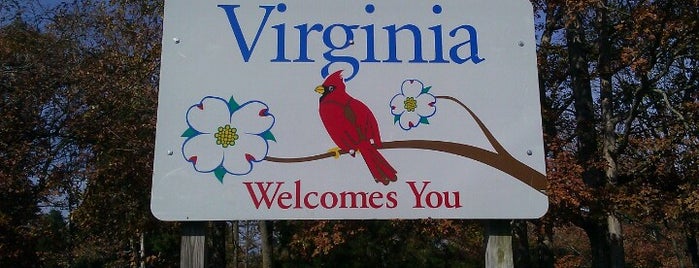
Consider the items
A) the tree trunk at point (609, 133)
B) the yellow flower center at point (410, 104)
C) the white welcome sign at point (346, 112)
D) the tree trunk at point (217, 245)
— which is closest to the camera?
the white welcome sign at point (346, 112)

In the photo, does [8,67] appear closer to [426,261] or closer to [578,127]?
[578,127]

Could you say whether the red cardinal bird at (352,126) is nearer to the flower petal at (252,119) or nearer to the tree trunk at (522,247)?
the flower petal at (252,119)

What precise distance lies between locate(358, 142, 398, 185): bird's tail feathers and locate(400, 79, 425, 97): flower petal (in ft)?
1.14

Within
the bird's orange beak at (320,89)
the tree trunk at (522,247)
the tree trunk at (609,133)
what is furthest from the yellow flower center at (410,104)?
the tree trunk at (522,247)

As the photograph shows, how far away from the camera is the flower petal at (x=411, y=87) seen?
11.9ft

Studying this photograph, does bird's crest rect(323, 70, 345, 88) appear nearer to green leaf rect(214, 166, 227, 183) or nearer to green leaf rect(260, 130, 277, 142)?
green leaf rect(260, 130, 277, 142)

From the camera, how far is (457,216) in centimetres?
349

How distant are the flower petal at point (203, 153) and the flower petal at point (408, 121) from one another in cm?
96

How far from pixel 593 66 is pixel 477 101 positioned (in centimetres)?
1265

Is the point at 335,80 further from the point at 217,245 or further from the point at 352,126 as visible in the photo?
the point at 217,245

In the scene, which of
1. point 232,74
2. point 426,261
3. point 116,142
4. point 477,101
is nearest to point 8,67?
point 116,142

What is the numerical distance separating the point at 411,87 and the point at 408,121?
189 millimetres

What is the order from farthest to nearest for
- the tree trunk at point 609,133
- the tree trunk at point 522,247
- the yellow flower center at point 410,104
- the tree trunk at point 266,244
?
the tree trunk at point 266,244 → the tree trunk at point 522,247 → the tree trunk at point 609,133 → the yellow flower center at point 410,104

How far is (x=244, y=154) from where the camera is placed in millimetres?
3527
